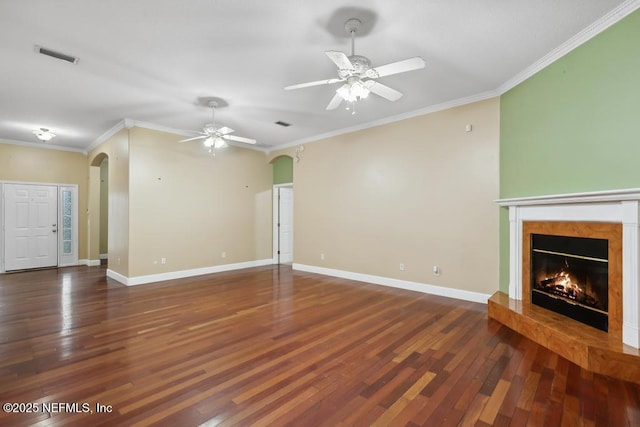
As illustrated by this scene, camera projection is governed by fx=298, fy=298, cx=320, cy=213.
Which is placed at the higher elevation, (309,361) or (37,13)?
(37,13)

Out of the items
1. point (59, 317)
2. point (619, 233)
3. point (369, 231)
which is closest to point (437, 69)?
point (619, 233)

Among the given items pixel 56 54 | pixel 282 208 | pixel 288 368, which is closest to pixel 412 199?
pixel 288 368

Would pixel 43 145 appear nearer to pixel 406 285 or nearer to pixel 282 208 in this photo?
pixel 282 208

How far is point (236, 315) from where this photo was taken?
3.84 m

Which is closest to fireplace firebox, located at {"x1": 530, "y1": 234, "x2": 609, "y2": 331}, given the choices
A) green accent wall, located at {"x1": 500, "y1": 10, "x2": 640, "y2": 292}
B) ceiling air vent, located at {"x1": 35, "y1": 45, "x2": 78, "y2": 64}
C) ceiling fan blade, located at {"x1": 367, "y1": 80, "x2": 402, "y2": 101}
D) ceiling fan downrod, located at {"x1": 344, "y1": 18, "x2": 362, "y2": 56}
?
green accent wall, located at {"x1": 500, "y1": 10, "x2": 640, "y2": 292}

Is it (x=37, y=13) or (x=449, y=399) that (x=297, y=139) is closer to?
(x=37, y=13)

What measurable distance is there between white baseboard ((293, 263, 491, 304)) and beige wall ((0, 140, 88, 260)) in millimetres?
6058

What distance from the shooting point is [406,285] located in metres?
5.13

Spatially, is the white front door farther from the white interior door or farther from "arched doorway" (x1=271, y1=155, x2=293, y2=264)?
the white interior door

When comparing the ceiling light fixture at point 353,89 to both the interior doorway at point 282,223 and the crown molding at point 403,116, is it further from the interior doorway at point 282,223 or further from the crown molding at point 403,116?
the interior doorway at point 282,223

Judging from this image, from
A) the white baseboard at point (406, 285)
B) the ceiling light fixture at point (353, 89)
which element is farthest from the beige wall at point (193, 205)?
the ceiling light fixture at point (353, 89)

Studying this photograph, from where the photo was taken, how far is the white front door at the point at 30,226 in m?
6.86

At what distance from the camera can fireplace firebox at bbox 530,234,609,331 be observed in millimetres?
2826

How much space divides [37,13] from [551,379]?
17.0 ft
